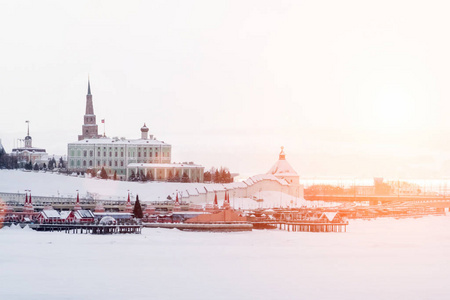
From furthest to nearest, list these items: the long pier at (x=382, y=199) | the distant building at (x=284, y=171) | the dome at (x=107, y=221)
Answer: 1. the long pier at (x=382, y=199)
2. the distant building at (x=284, y=171)
3. the dome at (x=107, y=221)

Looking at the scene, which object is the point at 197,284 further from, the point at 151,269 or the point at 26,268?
the point at 26,268

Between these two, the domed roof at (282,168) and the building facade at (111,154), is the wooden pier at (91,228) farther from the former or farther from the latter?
the building facade at (111,154)

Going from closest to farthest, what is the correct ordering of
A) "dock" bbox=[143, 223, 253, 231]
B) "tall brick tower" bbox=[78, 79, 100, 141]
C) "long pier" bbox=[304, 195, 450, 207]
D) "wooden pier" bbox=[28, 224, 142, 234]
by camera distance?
"wooden pier" bbox=[28, 224, 142, 234] → "dock" bbox=[143, 223, 253, 231] → "long pier" bbox=[304, 195, 450, 207] → "tall brick tower" bbox=[78, 79, 100, 141]

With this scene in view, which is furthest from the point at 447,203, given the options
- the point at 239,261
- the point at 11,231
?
the point at 239,261

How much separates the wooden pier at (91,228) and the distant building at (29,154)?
8697 centimetres

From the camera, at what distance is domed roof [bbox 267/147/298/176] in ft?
445

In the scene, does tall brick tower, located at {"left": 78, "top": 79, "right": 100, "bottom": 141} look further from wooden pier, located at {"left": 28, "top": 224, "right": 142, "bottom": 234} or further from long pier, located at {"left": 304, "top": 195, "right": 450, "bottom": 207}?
wooden pier, located at {"left": 28, "top": 224, "right": 142, "bottom": 234}

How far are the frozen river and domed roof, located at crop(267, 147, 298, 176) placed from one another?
6545 centimetres

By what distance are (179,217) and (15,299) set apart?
50.2 meters

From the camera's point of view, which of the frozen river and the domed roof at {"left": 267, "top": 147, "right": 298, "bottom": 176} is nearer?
the frozen river

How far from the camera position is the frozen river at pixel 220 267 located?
3844 cm

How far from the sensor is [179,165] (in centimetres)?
13738

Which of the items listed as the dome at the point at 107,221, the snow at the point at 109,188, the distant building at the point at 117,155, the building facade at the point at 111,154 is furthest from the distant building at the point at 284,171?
the dome at the point at 107,221

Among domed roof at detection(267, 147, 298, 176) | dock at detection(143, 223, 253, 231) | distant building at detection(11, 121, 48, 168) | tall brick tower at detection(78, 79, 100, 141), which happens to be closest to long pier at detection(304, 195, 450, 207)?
domed roof at detection(267, 147, 298, 176)
